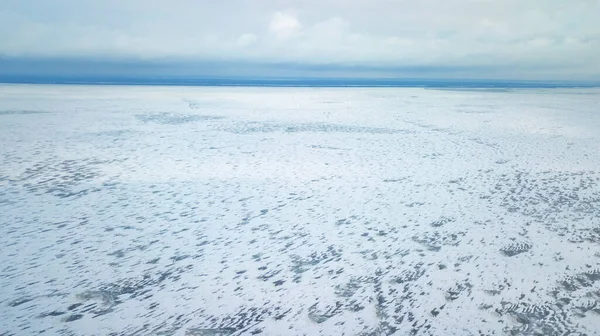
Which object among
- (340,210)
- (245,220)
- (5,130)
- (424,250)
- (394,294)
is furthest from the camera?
(5,130)

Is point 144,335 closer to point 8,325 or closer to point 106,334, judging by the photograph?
point 106,334

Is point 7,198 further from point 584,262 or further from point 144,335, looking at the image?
point 584,262

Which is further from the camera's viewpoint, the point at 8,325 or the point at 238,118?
the point at 238,118

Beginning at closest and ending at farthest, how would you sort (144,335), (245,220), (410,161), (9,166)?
(144,335)
(245,220)
(9,166)
(410,161)

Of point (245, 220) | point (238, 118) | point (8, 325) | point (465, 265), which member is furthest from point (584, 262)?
point (238, 118)

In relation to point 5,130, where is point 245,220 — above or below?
below

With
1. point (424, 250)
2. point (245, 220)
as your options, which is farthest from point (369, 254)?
point (245, 220)
